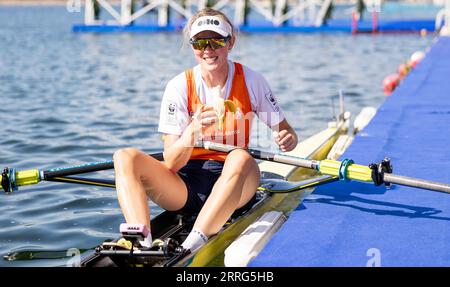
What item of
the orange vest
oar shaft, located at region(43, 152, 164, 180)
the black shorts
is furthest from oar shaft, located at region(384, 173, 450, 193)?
oar shaft, located at region(43, 152, 164, 180)

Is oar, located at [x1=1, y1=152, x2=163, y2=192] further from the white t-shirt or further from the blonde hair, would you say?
the blonde hair

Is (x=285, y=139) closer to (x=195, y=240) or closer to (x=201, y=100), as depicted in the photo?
(x=201, y=100)

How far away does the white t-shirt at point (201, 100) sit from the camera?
17.4ft

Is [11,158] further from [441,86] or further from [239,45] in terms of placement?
[239,45]

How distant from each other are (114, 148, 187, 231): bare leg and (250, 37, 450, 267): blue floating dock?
31.2 inches

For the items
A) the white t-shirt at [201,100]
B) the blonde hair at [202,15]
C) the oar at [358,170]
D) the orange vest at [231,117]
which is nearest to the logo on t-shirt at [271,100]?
the white t-shirt at [201,100]

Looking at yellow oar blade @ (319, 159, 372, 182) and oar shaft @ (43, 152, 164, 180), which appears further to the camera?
oar shaft @ (43, 152, 164, 180)

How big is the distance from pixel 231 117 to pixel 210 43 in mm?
566

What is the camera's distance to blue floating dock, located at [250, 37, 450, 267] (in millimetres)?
4551

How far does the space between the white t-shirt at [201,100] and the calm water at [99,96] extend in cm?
36

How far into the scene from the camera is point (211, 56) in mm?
5266

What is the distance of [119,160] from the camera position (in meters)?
4.92

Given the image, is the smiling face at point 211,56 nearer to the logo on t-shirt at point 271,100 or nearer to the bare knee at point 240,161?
the logo on t-shirt at point 271,100

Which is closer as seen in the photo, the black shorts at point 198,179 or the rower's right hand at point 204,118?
the rower's right hand at point 204,118
